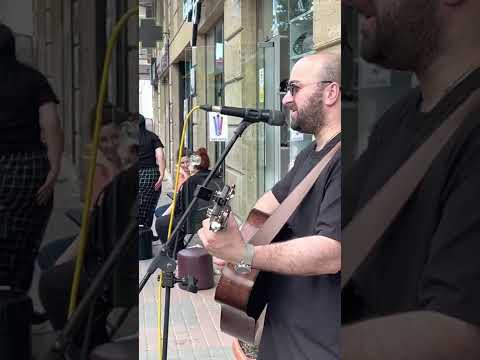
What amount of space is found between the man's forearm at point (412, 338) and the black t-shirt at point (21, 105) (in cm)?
42

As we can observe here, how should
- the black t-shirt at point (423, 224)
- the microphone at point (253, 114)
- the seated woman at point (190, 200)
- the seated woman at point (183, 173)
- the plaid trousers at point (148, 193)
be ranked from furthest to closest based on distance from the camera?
the plaid trousers at point (148, 193) < the seated woman at point (183, 173) < the seated woman at point (190, 200) < the microphone at point (253, 114) < the black t-shirt at point (423, 224)

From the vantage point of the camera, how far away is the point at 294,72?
2.16 m

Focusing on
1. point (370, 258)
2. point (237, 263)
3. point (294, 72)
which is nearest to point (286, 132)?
point (294, 72)

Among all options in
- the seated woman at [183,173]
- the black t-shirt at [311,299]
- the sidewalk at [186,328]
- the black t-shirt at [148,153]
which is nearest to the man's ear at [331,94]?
the black t-shirt at [311,299]

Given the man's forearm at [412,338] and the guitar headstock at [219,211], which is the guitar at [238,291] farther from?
the man's forearm at [412,338]

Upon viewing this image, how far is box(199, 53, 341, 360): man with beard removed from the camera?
1.67 meters

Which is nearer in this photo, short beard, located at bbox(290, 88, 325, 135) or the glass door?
short beard, located at bbox(290, 88, 325, 135)

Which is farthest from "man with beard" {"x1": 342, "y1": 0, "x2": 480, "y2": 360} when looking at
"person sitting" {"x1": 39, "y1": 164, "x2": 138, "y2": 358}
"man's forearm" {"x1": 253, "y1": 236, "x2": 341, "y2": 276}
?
"man's forearm" {"x1": 253, "y1": 236, "x2": 341, "y2": 276}

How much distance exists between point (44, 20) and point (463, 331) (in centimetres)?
53

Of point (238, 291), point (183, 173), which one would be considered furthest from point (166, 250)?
point (183, 173)

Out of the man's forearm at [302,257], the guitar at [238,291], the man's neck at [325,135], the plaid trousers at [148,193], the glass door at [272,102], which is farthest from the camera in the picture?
the plaid trousers at [148,193]

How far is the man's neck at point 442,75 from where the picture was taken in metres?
0.62

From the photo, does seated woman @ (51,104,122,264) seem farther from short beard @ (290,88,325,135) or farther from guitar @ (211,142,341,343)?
Answer: short beard @ (290,88,325,135)

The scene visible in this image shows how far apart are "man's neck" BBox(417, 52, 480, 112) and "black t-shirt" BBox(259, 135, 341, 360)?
1.01 m
